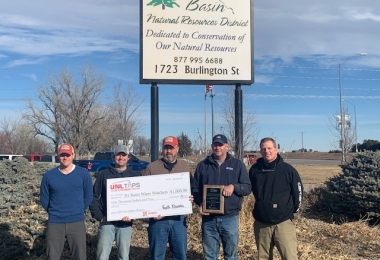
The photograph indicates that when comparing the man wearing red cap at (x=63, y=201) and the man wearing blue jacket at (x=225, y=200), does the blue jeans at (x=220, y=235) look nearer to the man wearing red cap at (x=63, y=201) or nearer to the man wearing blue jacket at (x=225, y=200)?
the man wearing blue jacket at (x=225, y=200)

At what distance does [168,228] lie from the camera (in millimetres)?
4898

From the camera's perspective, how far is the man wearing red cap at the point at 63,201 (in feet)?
15.2

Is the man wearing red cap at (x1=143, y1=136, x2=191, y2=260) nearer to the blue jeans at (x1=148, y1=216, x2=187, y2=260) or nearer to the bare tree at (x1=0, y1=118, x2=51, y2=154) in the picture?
the blue jeans at (x1=148, y1=216, x2=187, y2=260)

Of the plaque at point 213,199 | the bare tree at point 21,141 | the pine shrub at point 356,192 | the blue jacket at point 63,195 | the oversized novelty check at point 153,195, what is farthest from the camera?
the bare tree at point 21,141

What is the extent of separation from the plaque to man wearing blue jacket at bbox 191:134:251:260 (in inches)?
2.1

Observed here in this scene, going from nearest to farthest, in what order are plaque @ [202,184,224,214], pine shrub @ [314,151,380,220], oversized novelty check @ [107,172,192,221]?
plaque @ [202,184,224,214] < oversized novelty check @ [107,172,192,221] < pine shrub @ [314,151,380,220]

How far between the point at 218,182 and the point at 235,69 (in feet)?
14.0

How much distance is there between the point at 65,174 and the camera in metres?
4.71

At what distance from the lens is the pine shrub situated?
835 centimetres

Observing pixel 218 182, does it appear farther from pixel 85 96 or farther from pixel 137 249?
pixel 85 96

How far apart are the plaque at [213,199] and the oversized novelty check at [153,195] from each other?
251mm

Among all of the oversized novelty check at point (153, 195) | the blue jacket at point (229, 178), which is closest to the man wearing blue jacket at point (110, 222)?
the oversized novelty check at point (153, 195)

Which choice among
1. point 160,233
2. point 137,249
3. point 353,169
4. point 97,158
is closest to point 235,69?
point 353,169

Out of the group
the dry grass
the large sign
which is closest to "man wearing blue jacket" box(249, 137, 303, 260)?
the dry grass
